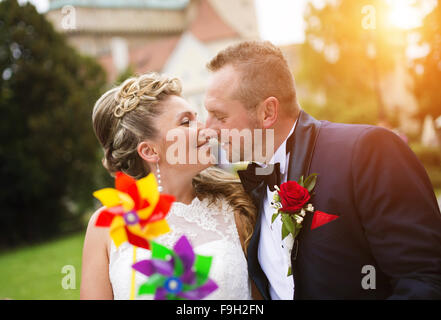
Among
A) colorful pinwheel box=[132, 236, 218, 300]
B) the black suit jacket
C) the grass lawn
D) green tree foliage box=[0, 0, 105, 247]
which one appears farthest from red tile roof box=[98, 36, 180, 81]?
colorful pinwheel box=[132, 236, 218, 300]

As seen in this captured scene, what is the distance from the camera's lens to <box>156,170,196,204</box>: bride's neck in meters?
3.06

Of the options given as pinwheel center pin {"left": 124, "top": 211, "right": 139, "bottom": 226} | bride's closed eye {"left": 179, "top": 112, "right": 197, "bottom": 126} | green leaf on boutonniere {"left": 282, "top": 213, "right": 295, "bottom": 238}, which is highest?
bride's closed eye {"left": 179, "top": 112, "right": 197, "bottom": 126}

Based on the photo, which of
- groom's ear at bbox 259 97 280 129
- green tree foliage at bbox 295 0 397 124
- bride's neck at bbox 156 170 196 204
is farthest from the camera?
green tree foliage at bbox 295 0 397 124

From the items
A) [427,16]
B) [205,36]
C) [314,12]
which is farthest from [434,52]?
[205,36]

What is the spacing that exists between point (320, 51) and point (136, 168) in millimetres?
20664

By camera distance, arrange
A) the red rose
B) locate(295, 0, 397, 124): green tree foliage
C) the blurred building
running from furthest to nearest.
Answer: the blurred building < locate(295, 0, 397, 124): green tree foliage < the red rose

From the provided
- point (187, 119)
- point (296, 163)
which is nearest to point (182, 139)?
point (187, 119)

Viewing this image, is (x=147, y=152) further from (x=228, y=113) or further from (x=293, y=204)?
(x=293, y=204)

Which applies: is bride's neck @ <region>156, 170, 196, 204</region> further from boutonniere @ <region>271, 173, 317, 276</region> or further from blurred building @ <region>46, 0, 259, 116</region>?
blurred building @ <region>46, 0, 259, 116</region>

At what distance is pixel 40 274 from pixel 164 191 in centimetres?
764

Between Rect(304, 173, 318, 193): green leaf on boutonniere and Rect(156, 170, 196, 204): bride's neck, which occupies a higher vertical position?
Rect(304, 173, 318, 193): green leaf on boutonniere

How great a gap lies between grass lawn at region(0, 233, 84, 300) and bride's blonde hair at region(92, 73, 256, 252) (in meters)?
2.41

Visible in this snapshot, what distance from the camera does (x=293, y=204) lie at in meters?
2.23

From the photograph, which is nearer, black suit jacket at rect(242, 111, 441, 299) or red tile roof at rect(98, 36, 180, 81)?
black suit jacket at rect(242, 111, 441, 299)
